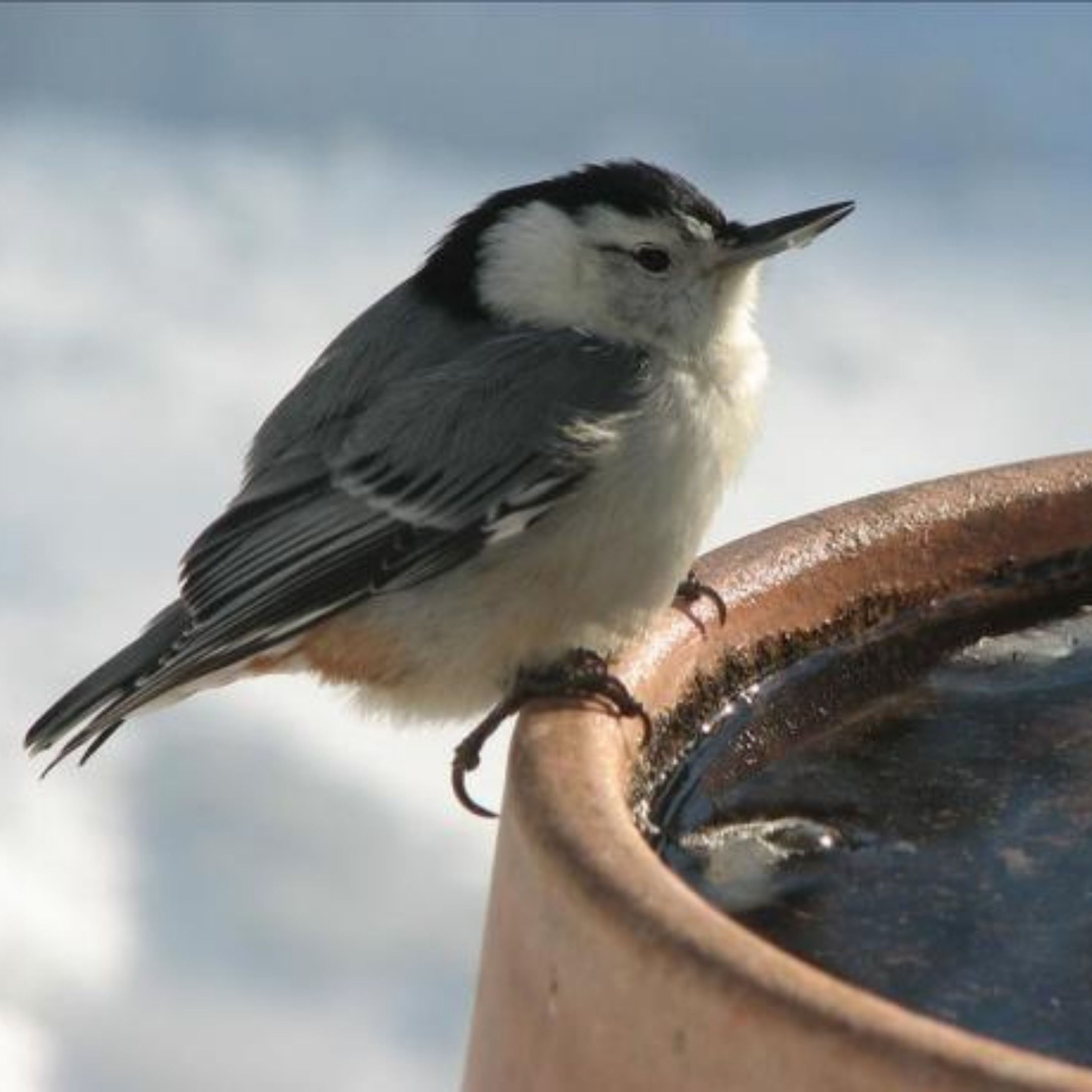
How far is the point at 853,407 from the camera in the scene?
4.91 metres

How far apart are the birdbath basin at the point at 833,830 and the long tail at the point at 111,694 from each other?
54 cm

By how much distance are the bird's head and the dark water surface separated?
1.55ft

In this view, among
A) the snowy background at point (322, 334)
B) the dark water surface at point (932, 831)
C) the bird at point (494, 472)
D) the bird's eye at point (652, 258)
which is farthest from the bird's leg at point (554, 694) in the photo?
the bird's eye at point (652, 258)

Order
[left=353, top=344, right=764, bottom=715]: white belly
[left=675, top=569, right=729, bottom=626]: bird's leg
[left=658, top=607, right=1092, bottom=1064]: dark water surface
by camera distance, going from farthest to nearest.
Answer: [left=353, top=344, right=764, bottom=715]: white belly < [left=675, top=569, right=729, bottom=626]: bird's leg < [left=658, top=607, right=1092, bottom=1064]: dark water surface

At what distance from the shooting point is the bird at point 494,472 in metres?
3.06

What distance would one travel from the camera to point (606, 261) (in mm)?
3254

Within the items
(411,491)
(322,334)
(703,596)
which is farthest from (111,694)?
(322,334)

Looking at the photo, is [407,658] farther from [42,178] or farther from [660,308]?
[42,178]

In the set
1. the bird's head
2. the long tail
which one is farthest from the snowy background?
Result: the bird's head

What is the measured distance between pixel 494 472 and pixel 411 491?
0.28 feet

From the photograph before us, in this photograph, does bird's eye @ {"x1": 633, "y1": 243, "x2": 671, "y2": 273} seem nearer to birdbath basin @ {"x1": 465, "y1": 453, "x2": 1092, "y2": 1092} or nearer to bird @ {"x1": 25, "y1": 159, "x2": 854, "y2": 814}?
A: bird @ {"x1": 25, "y1": 159, "x2": 854, "y2": 814}

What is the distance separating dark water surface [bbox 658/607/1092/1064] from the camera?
7.98ft

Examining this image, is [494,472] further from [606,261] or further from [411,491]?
[606,261]

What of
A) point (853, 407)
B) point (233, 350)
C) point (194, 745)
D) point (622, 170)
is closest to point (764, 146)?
point (853, 407)
